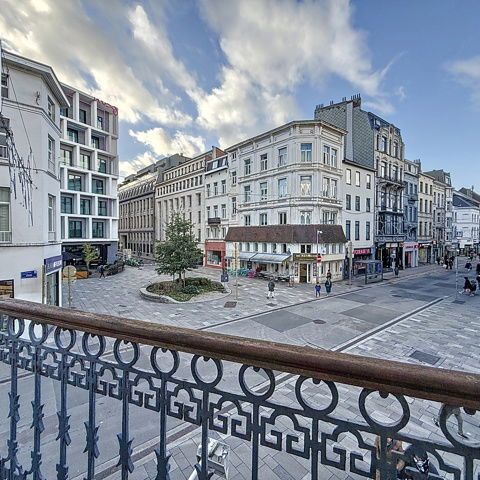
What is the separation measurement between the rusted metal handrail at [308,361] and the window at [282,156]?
26009mm

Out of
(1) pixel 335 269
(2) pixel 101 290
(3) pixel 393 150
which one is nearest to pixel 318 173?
(1) pixel 335 269

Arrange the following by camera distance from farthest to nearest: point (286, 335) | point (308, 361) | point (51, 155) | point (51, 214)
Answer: point (51, 214) → point (51, 155) → point (286, 335) → point (308, 361)

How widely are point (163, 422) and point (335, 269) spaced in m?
26.4

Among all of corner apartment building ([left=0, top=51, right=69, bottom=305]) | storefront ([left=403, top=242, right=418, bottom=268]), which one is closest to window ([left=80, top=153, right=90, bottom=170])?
corner apartment building ([left=0, top=51, right=69, bottom=305])

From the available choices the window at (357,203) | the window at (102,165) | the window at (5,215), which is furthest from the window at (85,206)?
the window at (357,203)

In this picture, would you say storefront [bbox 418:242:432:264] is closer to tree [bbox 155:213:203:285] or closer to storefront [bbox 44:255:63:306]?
→ tree [bbox 155:213:203:285]

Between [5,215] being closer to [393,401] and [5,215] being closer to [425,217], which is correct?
[393,401]

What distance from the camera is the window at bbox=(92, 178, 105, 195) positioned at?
103 feet

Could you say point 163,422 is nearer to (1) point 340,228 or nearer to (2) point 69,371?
(2) point 69,371

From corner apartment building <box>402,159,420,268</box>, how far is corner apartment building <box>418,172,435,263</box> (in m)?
1.73

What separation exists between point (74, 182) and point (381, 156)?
32.4m

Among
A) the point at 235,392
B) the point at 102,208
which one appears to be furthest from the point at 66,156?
the point at 235,392

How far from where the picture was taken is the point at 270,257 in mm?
26125

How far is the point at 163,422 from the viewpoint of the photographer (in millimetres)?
1564
